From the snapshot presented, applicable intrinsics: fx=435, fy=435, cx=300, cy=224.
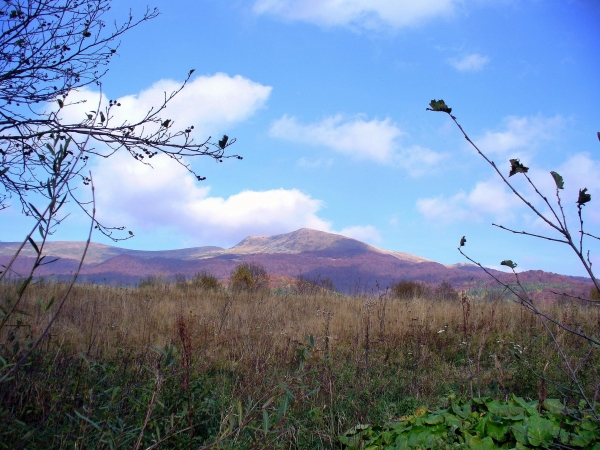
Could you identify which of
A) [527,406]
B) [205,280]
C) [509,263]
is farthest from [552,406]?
[205,280]

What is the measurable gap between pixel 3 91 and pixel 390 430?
14.7 feet

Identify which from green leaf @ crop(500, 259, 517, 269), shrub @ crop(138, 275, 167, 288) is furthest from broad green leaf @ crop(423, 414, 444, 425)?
shrub @ crop(138, 275, 167, 288)

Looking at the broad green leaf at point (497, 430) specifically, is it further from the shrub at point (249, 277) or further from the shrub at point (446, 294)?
the shrub at point (249, 277)

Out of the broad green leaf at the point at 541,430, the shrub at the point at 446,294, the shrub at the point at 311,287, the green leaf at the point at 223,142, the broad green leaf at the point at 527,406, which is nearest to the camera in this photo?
the broad green leaf at the point at 541,430

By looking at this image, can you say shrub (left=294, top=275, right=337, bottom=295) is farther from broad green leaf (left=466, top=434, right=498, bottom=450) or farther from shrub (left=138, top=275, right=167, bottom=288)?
broad green leaf (left=466, top=434, right=498, bottom=450)

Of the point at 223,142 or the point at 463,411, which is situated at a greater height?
the point at 223,142

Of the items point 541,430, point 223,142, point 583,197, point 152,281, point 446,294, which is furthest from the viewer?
point 446,294

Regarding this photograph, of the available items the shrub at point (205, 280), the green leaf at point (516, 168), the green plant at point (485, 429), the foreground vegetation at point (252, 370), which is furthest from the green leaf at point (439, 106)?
the shrub at point (205, 280)

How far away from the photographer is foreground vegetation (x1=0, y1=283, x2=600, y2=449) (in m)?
2.41

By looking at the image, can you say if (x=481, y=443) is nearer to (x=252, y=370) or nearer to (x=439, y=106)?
(x=439, y=106)

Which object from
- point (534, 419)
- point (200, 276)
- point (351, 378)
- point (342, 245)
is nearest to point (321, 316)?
point (351, 378)

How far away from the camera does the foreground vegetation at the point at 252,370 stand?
241cm

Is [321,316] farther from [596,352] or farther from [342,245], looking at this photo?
[342,245]

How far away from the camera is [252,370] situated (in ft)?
15.4
